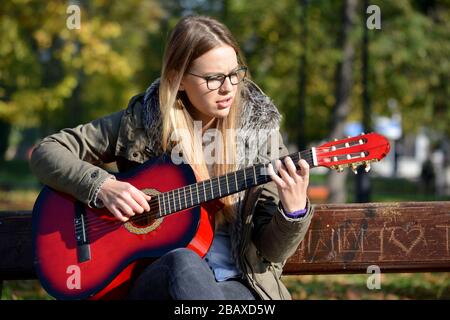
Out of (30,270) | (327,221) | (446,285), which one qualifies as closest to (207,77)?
(327,221)

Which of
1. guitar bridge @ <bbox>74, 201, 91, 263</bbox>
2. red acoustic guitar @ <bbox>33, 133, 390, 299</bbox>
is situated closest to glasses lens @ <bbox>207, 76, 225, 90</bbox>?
red acoustic guitar @ <bbox>33, 133, 390, 299</bbox>

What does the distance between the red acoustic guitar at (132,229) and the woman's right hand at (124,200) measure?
0.06 metres

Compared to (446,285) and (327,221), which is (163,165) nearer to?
(327,221)

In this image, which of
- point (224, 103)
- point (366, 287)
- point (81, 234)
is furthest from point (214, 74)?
point (366, 287)

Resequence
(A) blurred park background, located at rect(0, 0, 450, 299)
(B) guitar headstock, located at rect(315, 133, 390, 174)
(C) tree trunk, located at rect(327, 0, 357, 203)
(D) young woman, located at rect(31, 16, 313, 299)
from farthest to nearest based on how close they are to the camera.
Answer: (C) tree trunk, located at rect(327, 0, 357, 203)
(A) blurred park background, located at rect(0, 0, 450, 299)
(D) young woman, located at rect(31, 16, 313, 299)
(B) guitar headstock, located at rect(315, 133, 390, 174)

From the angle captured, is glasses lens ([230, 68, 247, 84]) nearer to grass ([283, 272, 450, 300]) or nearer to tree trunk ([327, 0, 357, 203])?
grass ([283, 272, 450, 300])

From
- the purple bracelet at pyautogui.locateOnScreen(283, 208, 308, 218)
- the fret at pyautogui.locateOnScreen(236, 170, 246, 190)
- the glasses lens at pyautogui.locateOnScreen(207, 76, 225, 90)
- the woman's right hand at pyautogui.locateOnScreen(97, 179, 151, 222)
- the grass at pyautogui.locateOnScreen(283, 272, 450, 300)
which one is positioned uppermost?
the glasses lens at pyautogui.locateOnScreen(207, 76, 225, 90)

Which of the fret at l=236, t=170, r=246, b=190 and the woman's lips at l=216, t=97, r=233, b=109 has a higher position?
the woman's lips at l=216, t=97, r=233, b=109

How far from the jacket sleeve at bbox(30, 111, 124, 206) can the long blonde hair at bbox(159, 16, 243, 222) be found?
0.28m

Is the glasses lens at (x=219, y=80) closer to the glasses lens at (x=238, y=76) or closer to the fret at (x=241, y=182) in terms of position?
the glasses lens at (x=238, y=76)

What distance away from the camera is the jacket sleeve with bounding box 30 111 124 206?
3223 millimetres

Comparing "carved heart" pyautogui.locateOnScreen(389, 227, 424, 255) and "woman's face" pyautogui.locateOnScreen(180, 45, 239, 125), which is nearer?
"woman's face" pyautogui.locateOnScreen(180, 45, 239, 125)

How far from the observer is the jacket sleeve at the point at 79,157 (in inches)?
127

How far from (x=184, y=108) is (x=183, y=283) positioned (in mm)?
976
